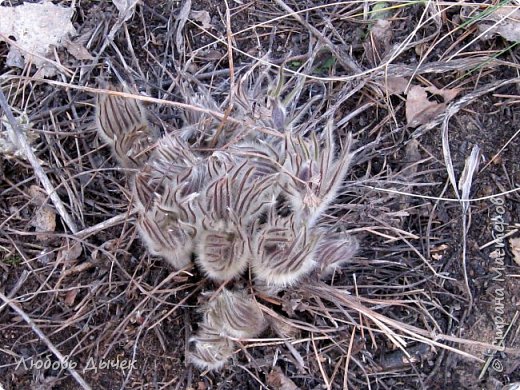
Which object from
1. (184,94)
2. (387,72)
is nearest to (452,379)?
(387,72)

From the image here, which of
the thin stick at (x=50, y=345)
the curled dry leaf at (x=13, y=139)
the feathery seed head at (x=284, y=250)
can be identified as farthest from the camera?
the curled dry leaf at (x=13, y=139)

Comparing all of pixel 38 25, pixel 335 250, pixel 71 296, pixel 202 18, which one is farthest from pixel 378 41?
pixel 71 296

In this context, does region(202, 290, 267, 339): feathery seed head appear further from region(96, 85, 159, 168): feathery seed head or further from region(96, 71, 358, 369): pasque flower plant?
region(96, 85, 159, 168): feathery seed head

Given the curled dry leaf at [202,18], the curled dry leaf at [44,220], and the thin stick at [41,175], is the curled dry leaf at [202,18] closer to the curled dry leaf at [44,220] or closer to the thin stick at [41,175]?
the thin stick at [41,175]


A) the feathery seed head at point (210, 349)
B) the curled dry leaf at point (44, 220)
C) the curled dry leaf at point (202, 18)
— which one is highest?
the curled dry leaf at point (202, 18)

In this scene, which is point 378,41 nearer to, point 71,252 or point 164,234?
point 164,234

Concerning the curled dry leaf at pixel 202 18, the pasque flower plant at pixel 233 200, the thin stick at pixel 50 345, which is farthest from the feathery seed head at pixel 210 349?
the curled dry leaf at pixel 202 18

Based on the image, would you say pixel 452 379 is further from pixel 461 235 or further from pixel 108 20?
pixel 108 20
